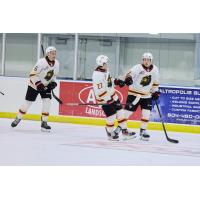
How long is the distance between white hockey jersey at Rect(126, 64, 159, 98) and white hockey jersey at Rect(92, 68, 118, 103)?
332 mm

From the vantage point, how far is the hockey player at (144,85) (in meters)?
5.37

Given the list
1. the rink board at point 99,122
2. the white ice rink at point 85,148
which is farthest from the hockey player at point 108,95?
the rink board at point 99,122

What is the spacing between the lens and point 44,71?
5680mm

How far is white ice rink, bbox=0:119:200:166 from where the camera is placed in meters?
4.29

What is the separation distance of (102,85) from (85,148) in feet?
2.06

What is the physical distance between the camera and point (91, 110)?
22.1 ft

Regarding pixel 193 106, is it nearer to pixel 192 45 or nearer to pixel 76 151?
pixel 192 45

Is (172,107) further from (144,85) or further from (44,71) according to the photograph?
(44,71)

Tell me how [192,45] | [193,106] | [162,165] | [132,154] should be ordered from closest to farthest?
1. [162,165]
2. [132,154]
3. [193,106]
4. [192,45]

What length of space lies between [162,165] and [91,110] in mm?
2621

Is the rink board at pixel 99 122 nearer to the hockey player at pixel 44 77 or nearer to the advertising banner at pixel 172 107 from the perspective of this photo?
the advertising banner at pixel 172 107

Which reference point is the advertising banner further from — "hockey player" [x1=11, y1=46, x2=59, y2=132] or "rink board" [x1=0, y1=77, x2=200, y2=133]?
"hockey player" [x1=11, y1=46, x2=59, y2=132]

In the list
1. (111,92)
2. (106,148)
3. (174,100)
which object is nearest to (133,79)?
(111,92)

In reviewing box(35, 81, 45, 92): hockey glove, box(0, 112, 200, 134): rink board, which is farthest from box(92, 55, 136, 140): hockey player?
box(0, 112, 200, 134): rink board
